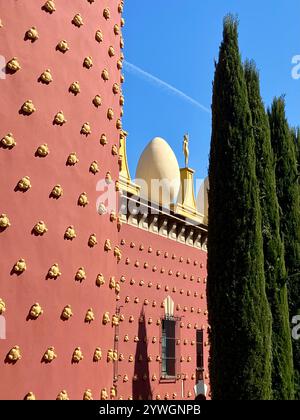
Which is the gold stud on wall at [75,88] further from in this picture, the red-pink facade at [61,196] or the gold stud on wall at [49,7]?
the gold stud on wall at [49,7]

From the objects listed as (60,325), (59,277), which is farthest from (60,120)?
(60,325)

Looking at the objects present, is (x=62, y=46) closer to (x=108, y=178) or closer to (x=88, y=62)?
Answer: (x=88, y=62)

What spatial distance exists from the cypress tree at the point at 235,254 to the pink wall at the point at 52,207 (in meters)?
4.47

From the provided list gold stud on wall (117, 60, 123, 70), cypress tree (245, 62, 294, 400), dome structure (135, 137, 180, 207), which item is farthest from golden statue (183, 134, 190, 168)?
gold stud on wall (117, 60, 123, 70)

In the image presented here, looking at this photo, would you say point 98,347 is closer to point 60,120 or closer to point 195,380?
point 60,120

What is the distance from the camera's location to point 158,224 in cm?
1355

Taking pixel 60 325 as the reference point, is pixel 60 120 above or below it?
above

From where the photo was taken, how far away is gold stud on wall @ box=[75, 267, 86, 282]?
5.19 metres

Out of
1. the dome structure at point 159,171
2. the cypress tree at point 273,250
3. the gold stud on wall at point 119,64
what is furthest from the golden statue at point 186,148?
the gold stud on wall at point 119,64

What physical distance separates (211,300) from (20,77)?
632cm

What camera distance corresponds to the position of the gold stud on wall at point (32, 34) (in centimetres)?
498

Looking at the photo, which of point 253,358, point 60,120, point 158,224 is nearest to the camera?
point 60,120

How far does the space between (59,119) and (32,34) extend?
0.75 meters
